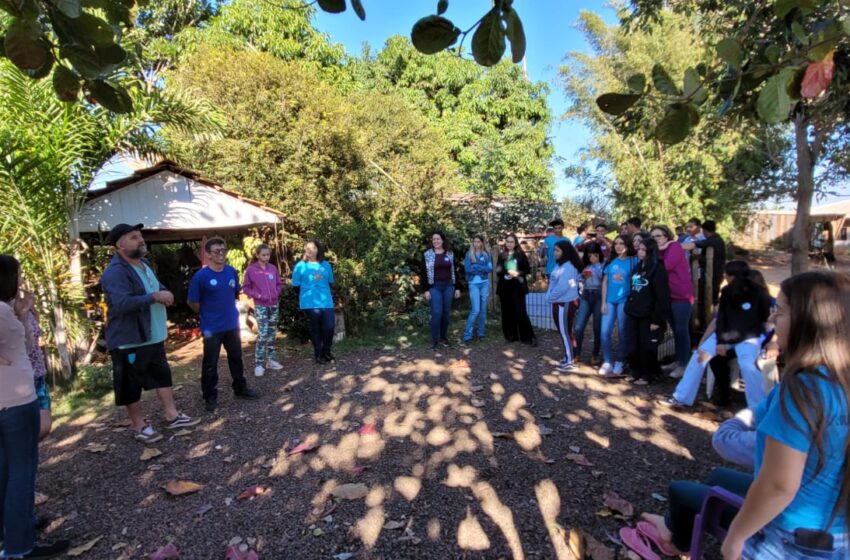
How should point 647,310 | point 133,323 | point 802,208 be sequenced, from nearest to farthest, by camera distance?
point 133,323
point 647,310
point 802,208

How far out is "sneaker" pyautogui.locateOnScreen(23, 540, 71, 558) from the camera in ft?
8.90

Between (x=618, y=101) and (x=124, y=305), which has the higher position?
(x=618, y=101)

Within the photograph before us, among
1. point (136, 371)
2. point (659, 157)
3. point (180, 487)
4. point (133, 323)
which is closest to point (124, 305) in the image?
point (133, 323)

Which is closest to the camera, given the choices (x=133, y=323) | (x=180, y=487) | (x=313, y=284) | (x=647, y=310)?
(x=180, y=487)

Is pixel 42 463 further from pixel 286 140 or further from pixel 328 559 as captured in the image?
pixel 286 140

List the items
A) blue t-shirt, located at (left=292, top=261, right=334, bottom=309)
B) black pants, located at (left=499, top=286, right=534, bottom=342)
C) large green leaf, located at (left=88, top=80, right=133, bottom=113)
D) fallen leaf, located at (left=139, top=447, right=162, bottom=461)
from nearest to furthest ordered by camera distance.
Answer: large green leaf, located at (left=88, top=80, right=133, bottom=113) → fallen leaf, located at (left=139, top=447, right=162, bottom=461) → blue t-shirt, located at (left=292, top=261, right=334, bottom=309) → black pants, located at (left=499, top=286, right=534, bottom=342)

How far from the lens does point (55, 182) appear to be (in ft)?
20.1

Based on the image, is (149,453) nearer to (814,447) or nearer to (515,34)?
(515,34)

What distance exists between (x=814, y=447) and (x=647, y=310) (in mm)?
4131

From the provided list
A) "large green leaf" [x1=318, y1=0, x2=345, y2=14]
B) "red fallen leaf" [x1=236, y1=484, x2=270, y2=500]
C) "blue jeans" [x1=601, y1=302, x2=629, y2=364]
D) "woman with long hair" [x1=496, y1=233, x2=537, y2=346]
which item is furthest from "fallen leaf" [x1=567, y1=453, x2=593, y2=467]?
"woman with long hair" [x1=496, y1=233, x2=537, y2=346]

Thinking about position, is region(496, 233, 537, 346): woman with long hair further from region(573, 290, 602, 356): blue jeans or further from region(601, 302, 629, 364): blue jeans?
region(601, 302, 629, 364): blue jeans

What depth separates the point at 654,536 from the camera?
2.62 m

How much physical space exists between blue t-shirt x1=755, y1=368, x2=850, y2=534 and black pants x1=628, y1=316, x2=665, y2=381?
4.12m

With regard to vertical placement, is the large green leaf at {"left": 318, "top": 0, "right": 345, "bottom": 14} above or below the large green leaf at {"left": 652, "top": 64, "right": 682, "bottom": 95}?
above
